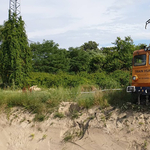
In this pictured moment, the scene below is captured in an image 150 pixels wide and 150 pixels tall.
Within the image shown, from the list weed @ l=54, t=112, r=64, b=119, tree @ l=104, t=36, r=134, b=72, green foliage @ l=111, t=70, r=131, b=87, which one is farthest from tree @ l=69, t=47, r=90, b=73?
weed @ l=54, t=112, r=64, b=119

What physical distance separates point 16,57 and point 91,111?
38.9 feet

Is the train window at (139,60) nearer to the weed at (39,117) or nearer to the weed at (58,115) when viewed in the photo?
the weed at (58,115)

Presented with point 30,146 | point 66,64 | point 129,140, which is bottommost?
point 30,146

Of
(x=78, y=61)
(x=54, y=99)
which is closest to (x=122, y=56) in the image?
(x=78, y=61)

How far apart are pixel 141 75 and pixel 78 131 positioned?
3584 millimetres

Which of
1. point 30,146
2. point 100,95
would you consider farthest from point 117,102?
point 30,146

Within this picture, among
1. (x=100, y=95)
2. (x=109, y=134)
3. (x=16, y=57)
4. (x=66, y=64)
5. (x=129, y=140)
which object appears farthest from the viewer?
(x=66, y=64)

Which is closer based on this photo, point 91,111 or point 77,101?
point 91,111

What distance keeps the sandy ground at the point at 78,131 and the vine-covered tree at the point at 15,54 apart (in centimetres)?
871

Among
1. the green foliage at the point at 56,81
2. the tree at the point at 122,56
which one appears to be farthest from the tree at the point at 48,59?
the green foliage at the point at 56,81

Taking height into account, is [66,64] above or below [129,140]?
above

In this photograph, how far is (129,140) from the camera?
26.3ft

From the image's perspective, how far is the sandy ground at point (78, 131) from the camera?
26.7ft

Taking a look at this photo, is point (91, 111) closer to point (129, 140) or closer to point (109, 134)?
point (109, 134)
